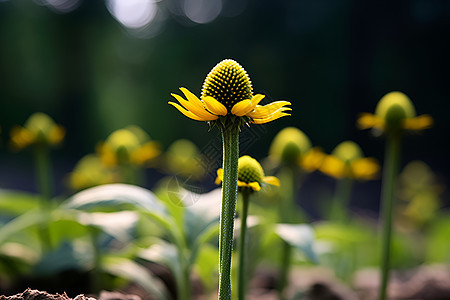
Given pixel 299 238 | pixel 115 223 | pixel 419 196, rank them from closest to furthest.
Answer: pixel 299 238 → pixel 115 223 → pixel 419 196

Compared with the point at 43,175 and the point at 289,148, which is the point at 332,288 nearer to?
the point at 289,148

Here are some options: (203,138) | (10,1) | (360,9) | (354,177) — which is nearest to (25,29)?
(10,1)

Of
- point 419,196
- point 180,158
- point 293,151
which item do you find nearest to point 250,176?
point 293,151

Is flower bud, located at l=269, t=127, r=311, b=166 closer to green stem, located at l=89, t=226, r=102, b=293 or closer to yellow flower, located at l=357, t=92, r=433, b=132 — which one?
yellow flower, located at l=357, t=92, r=433, b=132

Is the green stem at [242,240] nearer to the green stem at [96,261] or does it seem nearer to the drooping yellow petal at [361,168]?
the green stem at [96,261]

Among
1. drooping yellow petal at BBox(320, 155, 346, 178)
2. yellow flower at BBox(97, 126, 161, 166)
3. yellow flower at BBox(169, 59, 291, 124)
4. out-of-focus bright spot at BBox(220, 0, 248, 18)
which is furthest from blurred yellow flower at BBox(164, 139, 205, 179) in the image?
out-of-focus bright spot at BBox(220, 0, 248, 18)
